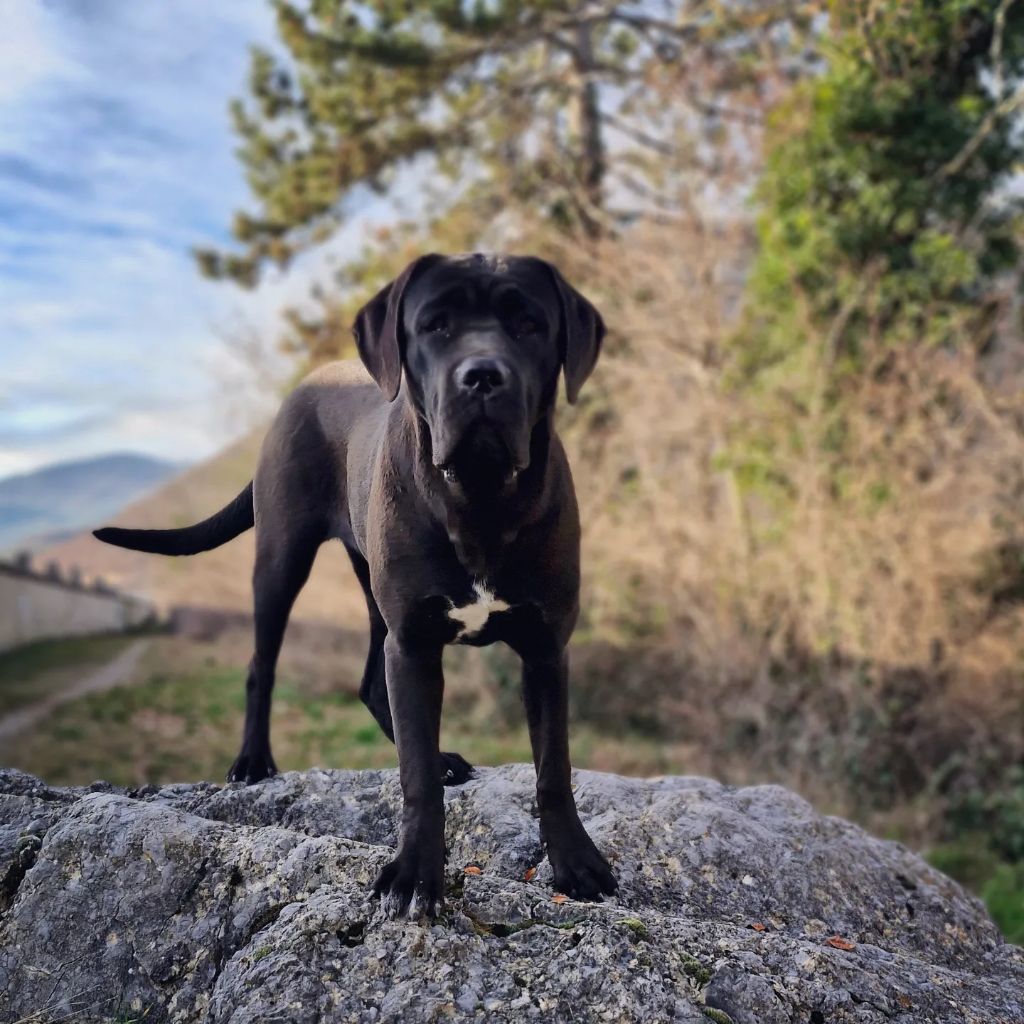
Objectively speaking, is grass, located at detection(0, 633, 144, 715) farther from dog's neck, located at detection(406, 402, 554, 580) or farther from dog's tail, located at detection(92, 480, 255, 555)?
dog's neck, located at detection(406, 402, 554, 580)

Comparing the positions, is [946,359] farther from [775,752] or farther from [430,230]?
[430,230]

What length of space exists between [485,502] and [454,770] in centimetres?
173

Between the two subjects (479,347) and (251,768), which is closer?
(479,347)

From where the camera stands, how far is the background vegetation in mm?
10914

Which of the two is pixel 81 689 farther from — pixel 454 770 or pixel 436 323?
pixel 436 323

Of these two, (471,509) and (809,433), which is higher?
(471,509)

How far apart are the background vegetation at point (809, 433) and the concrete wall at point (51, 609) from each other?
8.13 metres

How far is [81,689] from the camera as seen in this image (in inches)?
806

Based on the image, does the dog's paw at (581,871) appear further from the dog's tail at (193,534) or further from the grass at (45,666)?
the grass at (45,666)

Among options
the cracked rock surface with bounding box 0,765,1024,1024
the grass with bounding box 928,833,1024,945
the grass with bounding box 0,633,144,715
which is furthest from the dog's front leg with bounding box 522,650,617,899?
the grass with bounding box 0,633,144,715

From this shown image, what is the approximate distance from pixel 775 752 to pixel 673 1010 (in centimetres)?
943

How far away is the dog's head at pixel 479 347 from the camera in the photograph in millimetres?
2920

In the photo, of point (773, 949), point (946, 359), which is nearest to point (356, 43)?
point (946, 359)

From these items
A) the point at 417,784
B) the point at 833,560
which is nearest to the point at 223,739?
the point at 833,560
